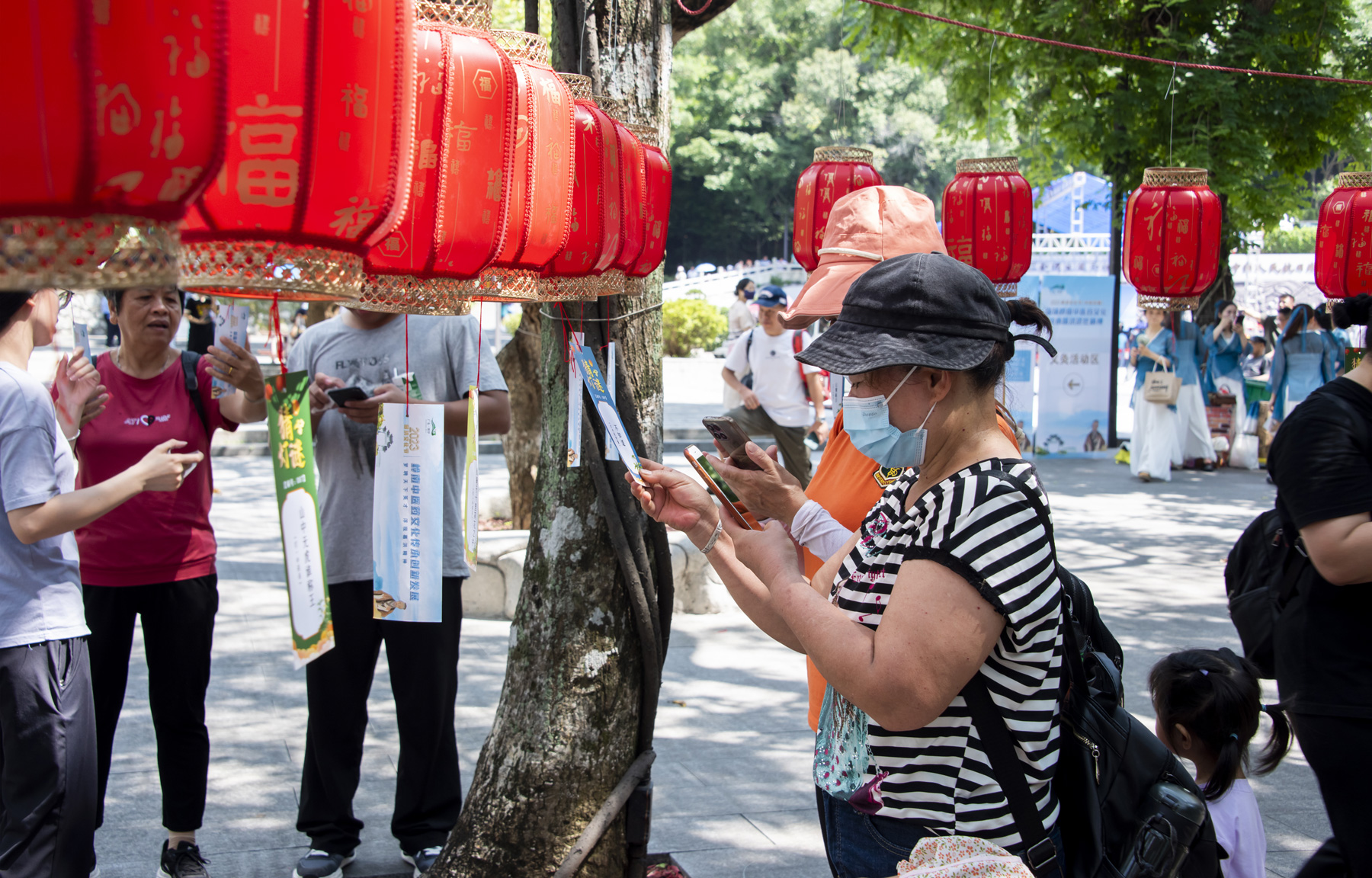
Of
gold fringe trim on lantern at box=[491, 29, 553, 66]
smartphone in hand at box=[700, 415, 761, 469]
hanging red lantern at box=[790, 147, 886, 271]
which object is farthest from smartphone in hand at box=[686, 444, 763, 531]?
hanging red lantern at box=[790, 147, 886, 271]

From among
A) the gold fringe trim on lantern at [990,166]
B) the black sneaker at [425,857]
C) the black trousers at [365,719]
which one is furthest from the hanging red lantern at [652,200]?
the gold fringe trim on lantern at [990,166]

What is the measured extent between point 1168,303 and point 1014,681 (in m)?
5.59

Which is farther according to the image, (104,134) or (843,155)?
(843,155)

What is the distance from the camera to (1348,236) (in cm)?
582

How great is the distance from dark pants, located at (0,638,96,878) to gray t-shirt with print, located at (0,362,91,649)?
2.0 inches

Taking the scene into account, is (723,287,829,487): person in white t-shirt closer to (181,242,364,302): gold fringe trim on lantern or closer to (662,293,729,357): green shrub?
(181,242,364,302): gold fringe trim on lantern

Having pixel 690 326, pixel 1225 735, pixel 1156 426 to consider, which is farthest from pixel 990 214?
pixel 690 326

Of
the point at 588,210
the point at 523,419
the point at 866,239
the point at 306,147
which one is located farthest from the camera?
the point at 523,419

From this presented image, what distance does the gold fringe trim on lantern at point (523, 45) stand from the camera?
2033mm

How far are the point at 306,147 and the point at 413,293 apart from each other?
63 cm

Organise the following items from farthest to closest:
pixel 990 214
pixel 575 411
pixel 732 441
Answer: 1. pixel 990 214
2. pixel 575 411
3. pixel 732 441

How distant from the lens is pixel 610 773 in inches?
112

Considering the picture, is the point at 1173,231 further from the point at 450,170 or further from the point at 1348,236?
the point at 450,170

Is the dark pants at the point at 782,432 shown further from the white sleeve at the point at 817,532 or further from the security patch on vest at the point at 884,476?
the white sleeve at the point at 817,532
